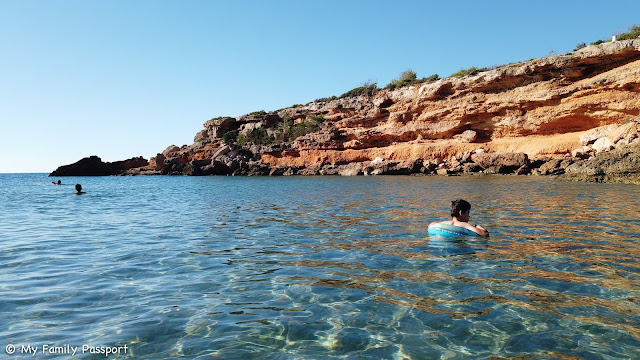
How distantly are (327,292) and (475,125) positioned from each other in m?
44.3

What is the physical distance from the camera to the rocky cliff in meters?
35.5

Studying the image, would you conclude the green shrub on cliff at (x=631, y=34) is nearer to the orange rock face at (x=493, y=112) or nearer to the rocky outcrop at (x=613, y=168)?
the orange rock face at (x=493, y=112)

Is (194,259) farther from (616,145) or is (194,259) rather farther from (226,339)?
(616,145)

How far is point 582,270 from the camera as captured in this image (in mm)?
5719

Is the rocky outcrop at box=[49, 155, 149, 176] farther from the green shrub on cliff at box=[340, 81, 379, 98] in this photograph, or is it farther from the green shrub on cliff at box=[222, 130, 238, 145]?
the green shrub on cliff at box=[340, 81, 379, 98]

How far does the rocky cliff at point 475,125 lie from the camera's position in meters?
35.5

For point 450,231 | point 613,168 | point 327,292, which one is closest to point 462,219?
point 450,231

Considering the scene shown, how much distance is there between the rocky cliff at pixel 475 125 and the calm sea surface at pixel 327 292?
924 inches

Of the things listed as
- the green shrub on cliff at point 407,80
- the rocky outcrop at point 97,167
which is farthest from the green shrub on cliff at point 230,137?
the green shrub on cliff at point 407,80

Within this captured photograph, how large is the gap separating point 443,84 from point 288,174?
70.6 feet

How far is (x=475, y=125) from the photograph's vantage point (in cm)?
4519

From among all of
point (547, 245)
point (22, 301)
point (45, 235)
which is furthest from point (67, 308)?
point (547, 245)

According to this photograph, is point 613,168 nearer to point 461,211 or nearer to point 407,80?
point 461,211

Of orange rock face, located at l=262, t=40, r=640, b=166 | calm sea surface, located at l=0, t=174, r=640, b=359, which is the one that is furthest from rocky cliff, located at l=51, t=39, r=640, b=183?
calm sea surface, located at l=0, t=174, r=640, b=359
